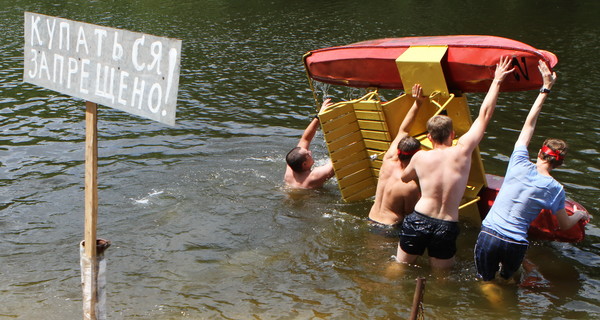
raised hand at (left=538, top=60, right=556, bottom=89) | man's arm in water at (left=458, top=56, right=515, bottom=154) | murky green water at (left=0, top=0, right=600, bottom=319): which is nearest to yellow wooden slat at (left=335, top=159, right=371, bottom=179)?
murky green water at (left=0, top=0, right=600, bottom=319)

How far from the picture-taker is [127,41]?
493 cm

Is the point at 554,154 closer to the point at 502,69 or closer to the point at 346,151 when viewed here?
the point at 502,69

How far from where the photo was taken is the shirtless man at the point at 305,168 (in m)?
10.3

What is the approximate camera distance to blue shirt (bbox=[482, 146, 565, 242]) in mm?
6770

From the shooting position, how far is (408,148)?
820 centimetres

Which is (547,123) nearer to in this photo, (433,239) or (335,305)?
(433,239)

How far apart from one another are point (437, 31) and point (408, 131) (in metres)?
16.8

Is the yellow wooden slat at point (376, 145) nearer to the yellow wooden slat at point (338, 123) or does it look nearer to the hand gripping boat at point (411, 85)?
the hand gripping boat at point (411, 85)

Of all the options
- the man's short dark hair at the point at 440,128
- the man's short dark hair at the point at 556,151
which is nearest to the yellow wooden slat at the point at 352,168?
the man's short dark hair at the point at 440,128

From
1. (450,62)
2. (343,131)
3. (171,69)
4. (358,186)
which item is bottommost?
(358,186)

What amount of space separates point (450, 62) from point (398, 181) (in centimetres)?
155

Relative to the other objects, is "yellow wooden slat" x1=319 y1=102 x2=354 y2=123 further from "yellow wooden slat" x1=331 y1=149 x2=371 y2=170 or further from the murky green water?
the murky green water

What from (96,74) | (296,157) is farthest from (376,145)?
(96,74)

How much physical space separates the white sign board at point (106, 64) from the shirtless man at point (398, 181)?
408 centimetres
